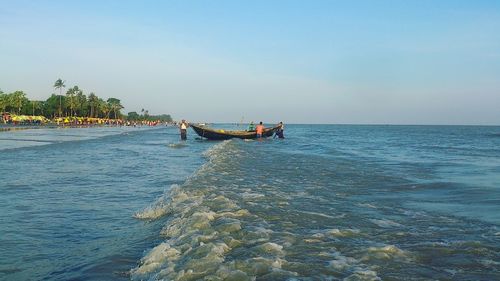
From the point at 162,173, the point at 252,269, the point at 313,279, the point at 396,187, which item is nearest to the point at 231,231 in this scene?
the point at 252,269

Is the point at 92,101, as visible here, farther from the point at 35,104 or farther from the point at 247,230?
the point at 247,230

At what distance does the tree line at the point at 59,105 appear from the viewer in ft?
337

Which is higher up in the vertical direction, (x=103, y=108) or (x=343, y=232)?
(x=103, y=108)

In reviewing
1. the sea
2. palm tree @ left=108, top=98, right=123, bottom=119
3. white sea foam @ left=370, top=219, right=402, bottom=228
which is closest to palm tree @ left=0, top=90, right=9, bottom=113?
palm tree @ left=108, top=98, right=123, bottom=119

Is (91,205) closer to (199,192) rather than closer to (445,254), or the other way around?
(199,192)

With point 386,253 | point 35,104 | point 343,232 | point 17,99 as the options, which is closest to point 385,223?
point 343,232

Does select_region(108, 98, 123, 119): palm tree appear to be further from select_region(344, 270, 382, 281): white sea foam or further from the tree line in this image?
select_region(344, 270, 382, 281): white sea foam

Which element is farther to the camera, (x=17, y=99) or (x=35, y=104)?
(x=35, y=104)

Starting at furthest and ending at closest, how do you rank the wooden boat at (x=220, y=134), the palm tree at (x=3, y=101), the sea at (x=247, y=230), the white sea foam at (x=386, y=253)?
the palm tree at (x=3, y=101), the wooden boat at (x=220, y=134), the white sea foam at (x=386, y=253), the sea at (x=247, y=230)

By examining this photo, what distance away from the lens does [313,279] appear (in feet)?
14.3

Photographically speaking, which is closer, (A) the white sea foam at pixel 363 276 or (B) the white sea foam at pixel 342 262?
(A) the white sea foam at pixel 363 276

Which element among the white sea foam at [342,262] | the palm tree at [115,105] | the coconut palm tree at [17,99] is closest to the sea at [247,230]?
the white sea foam at [342,262]

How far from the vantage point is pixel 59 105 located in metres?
126

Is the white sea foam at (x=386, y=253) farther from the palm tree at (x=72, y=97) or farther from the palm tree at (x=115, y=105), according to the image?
the palm tree at (x=115, y=105)
